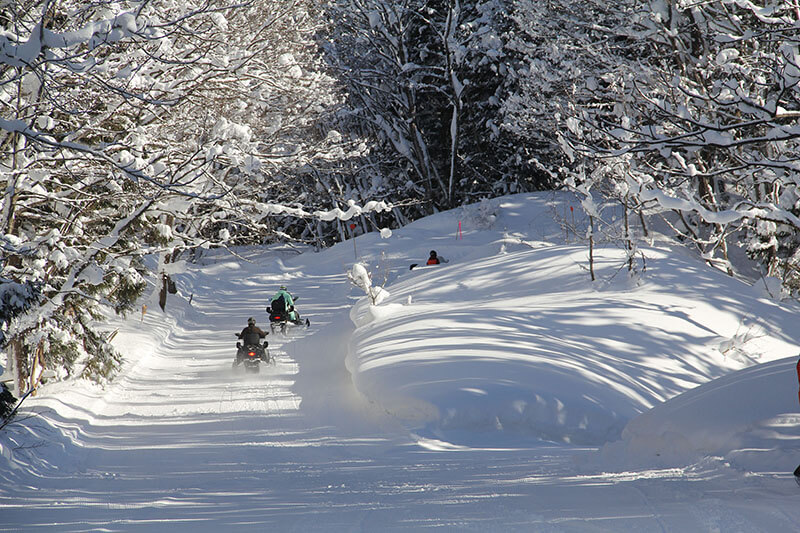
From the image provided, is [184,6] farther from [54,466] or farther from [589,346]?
[589,346]

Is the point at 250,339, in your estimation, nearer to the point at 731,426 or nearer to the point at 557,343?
the point at 557,343

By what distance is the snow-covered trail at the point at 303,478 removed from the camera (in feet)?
15.6

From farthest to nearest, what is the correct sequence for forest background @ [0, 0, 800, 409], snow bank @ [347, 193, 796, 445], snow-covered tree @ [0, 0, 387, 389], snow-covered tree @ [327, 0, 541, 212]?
snow-covered tree @ [327, 0, 541, 212]
snow bank @ [347, 193, 796, 445]
snow-covered tree @ [0, 0, 387, 389]
forest background @ [0, 0, 800, 409]

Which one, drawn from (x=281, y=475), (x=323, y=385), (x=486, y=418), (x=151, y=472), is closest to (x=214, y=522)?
(x=281, y=475)

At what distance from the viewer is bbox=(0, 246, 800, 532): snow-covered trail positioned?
477cm

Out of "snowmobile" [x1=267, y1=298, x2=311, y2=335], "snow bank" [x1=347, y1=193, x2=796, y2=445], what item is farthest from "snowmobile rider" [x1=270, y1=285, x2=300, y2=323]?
"snow bank" [x1=347, y1=193, x2=796, y2=445]

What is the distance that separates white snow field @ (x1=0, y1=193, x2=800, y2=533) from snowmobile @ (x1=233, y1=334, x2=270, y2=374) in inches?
9.4

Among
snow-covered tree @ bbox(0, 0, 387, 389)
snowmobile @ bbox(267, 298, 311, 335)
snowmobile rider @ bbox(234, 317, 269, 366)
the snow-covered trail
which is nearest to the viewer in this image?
the snow-covered trail

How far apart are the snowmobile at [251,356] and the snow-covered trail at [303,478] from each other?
309 mm

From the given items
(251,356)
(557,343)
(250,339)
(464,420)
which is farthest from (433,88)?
(464,420)

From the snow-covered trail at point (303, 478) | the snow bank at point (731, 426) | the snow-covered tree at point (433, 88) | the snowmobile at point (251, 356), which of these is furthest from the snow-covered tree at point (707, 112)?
the snow-covered tree at point (433, 88)

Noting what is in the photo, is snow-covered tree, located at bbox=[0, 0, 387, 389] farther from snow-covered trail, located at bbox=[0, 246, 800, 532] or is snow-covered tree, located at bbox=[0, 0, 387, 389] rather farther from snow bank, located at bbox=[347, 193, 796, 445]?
snow bank, located at bbox=[347, 193, 796, 445]

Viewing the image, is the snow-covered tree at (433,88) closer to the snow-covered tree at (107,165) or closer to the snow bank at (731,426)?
the snow-covered tree at (107,165)

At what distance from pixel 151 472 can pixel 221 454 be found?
2.65 ft
